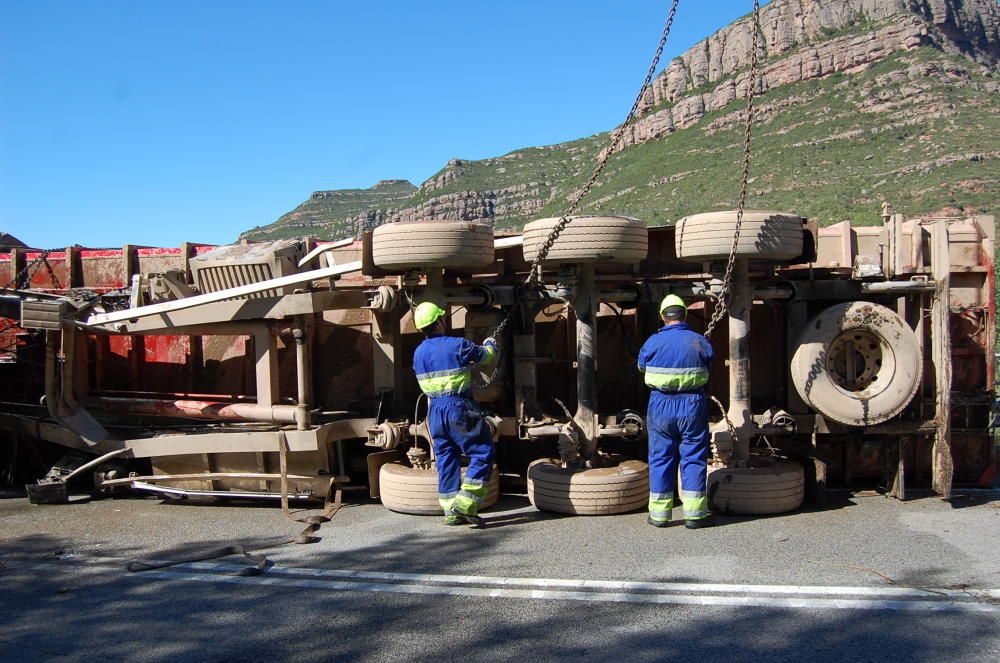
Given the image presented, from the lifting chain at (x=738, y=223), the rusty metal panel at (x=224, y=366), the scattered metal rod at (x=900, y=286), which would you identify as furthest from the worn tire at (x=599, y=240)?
the rusty metal panel at (x=224, y=366)

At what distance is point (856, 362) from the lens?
7066mm

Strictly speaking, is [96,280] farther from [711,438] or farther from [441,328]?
[711,438]

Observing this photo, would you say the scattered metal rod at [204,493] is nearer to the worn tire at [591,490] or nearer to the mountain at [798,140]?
the worn tire at [591,490]

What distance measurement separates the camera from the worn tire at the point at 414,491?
6.69m

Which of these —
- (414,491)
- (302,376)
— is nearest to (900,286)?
(414,491)

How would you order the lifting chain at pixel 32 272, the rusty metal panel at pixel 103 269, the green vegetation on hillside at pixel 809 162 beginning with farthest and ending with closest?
the green vegetation on hillside at pixel 809 162
the lifting chain at pixel 32 272
the rusty metal panel at pixel 103 269

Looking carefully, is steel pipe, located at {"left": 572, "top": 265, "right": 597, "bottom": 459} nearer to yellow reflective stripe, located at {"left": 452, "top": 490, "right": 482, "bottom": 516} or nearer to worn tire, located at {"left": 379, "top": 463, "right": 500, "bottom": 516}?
worn tire, located at {"left": 379, "top": 463, "right": 500, "bottom": 516}

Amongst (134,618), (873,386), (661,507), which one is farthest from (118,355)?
(873,386)

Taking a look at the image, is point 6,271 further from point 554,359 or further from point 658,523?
point 658,523

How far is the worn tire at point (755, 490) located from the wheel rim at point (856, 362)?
0.85 meters

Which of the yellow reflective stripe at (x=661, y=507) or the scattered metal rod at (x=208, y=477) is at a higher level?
the scattered metal rod at (x=208, y=477)

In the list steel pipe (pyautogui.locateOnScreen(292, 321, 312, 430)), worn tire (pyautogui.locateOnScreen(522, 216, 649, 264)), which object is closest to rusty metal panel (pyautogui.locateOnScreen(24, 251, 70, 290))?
steel pipe (pyautogui.locateOnScreen(292, 321, 312, 430))

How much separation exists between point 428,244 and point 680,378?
2.19 metres

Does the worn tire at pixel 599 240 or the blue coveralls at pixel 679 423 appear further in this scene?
the worn tire at pixel 599 240
